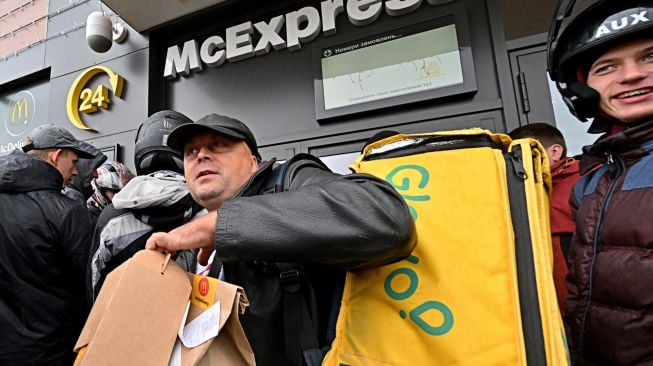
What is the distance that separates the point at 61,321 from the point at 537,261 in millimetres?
2199

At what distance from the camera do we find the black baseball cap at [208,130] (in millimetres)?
1364

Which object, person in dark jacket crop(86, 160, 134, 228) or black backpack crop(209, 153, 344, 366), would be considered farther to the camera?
person in dark jacket crop(86, 160, 134, 228)

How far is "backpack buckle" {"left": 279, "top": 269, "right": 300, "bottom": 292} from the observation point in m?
1.02

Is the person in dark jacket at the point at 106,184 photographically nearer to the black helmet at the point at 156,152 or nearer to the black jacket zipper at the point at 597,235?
the black helmet at the point at 156,152

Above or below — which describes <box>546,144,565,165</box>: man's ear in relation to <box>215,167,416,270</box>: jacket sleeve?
above

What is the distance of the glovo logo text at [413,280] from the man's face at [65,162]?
7.12 feet

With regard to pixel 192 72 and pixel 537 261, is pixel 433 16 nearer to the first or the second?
pixel 192 72

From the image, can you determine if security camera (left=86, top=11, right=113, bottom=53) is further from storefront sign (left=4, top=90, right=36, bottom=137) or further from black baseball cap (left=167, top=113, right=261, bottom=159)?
black baseball cap (left=167, top=113, right=261, bottom=159)

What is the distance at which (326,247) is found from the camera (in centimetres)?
89

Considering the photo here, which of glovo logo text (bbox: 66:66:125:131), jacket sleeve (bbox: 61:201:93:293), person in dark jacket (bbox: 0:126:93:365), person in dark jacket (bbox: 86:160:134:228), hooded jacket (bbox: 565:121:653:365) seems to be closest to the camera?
hooded jacket (bbox: 565:121:653:365)

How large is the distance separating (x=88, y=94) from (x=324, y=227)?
471cm

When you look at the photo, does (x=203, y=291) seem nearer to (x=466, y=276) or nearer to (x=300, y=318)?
(x=300, y=318)

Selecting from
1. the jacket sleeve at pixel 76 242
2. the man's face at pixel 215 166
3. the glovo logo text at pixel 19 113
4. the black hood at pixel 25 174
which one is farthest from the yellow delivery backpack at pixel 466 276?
the glovo logo text at pixel 19 113

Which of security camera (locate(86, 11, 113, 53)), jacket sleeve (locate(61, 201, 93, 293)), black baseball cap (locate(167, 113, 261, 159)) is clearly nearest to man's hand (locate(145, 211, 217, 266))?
black baseball cap (locate(167, 113, 261, 159))
